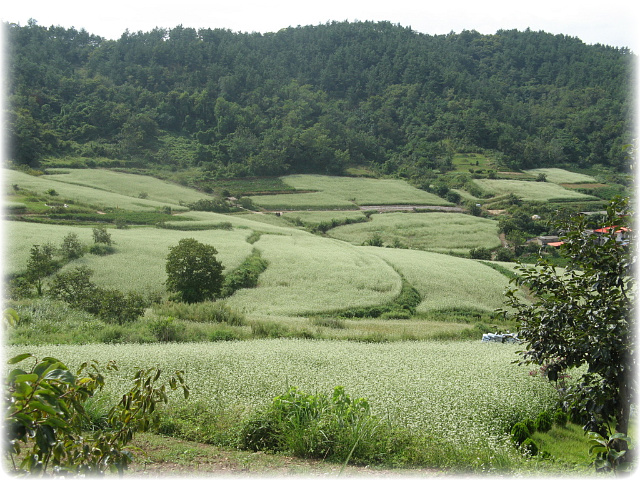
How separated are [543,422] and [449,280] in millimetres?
26713

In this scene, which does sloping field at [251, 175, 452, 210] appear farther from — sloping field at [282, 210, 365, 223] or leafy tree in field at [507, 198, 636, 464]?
leafy tree in field at [507, 198, 636, 464]

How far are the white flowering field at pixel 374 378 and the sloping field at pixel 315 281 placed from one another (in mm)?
A: 12127

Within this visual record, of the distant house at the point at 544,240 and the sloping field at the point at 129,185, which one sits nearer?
the distant house at the point at 544,240

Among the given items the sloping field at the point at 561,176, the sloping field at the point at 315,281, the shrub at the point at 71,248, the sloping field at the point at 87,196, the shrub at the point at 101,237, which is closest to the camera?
the sloping field at the point at 315,281

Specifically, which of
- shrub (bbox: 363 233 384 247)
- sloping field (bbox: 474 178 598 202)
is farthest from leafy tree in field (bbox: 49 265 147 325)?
sloping field (bbox: 474 178 598 202)

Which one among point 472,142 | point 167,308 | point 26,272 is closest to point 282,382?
point 167,308

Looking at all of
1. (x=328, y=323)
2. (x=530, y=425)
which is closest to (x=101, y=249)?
(x=328, y=323)

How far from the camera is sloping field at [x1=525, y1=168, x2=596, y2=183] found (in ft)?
286

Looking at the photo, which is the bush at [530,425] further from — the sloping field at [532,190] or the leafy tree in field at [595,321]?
the sloping field at [532,190]

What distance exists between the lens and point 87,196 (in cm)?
5547

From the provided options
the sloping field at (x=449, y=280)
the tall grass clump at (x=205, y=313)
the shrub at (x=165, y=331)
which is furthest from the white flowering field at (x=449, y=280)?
the shrub at (x=165, y=331)

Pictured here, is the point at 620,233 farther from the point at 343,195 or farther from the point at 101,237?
the point at 343,195

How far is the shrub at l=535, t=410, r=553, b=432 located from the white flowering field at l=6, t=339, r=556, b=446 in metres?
0.41

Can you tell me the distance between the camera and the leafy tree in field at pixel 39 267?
2767 centimetres
